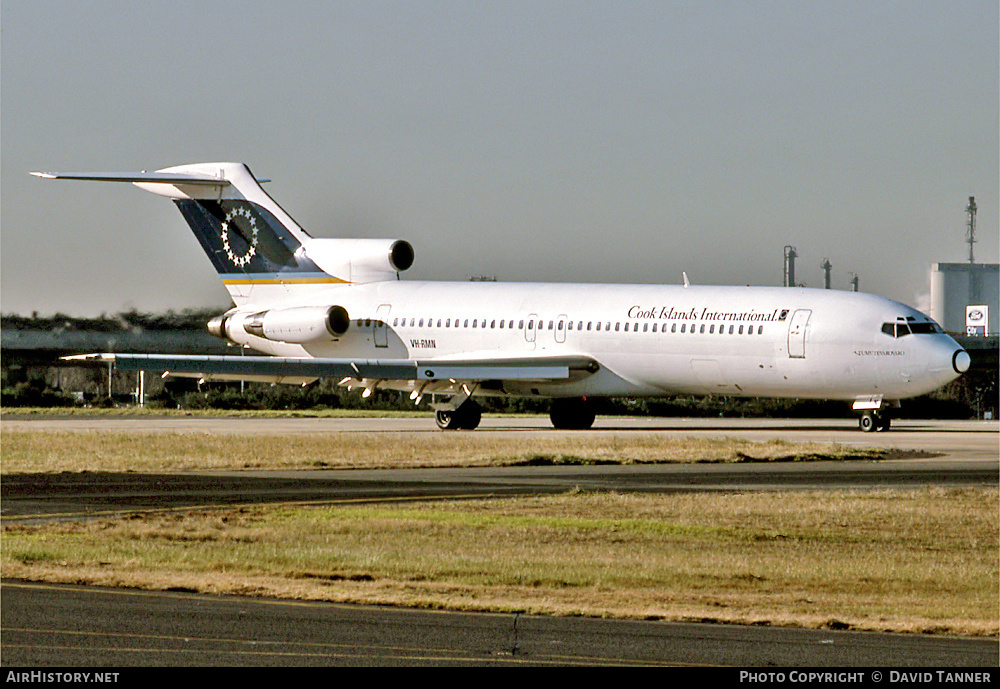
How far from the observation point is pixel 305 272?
4941cm

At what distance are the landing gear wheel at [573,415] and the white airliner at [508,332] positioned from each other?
5 cm

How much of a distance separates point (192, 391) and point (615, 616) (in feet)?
171

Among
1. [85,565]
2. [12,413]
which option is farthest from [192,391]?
[85,565]

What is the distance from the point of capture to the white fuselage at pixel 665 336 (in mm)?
38375

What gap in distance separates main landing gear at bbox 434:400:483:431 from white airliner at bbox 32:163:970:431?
4 cm

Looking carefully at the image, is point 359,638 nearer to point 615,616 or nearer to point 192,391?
point 615,616

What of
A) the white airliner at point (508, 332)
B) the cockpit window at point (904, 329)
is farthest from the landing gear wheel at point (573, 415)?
the cockpit window at point (904, 329)

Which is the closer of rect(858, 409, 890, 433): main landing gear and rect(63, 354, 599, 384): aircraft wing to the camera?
rect(63, 354, 599, 384): aircraft wing

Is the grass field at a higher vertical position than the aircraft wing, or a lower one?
lower

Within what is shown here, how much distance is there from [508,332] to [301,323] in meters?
7.34

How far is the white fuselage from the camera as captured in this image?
38.4 meters

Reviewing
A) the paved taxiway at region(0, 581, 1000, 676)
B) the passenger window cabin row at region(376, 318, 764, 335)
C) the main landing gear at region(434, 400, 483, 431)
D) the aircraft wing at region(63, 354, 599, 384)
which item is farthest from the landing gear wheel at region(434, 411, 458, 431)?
the paved taxiway at region(0, 581, 1000, 676)

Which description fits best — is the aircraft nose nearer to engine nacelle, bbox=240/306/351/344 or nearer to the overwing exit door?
the overwing exit door

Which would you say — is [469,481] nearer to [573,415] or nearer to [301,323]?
[573,415]
